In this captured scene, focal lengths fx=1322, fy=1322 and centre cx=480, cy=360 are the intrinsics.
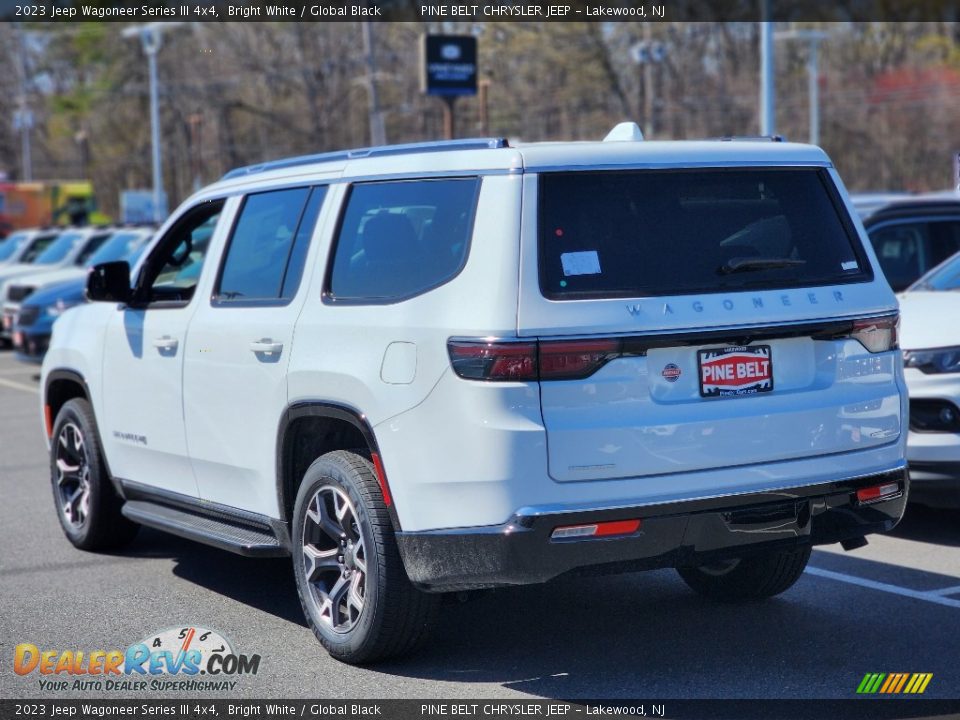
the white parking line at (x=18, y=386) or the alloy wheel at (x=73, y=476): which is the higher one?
the alloy wheel at (x=73, y=476)

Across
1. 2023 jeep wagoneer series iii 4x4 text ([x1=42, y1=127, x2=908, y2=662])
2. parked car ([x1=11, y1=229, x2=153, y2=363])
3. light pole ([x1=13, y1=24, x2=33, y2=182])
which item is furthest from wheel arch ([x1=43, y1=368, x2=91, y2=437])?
light pole ([x1=13, y1=24, x2=33, y2=182])

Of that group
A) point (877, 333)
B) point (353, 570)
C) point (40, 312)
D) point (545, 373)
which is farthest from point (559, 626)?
point (40, 312)

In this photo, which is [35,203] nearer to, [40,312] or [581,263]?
[40,312]

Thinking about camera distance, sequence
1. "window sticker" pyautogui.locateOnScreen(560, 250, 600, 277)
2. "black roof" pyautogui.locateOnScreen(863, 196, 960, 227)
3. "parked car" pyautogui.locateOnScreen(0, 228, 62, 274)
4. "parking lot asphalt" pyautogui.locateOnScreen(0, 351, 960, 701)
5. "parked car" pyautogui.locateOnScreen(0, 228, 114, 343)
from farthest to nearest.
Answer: "parked car" pyautogui.locateOnScreen(0, 228, 62, 274)
"parked car" pyautogui.locateOnScreen(0, 228, 114, 343)
"black roof" pyautogui.locateOnScreen(863, 196, 960, 227)
"parking lot asphalt" pyautogui.locateOnScreen(0, 351, 960, 701)
"window sticker" pyautogui.locateOnScreen(560, 250, 600, 277)

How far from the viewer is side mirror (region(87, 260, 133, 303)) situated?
260 inches

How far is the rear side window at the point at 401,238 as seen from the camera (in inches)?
188

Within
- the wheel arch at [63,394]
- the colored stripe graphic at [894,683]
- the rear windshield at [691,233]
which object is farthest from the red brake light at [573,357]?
the wheel arch at [63,394]

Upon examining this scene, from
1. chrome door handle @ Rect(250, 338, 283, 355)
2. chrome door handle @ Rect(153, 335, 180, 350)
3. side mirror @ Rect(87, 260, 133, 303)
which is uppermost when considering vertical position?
side mirror @ Rect(87, 260, 133, 303)

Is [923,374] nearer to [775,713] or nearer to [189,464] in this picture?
[775,713]

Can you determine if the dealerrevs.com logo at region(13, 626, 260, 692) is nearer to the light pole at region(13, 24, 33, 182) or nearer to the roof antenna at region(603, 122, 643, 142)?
the roof antenna at region(603, 122, 643, 142)

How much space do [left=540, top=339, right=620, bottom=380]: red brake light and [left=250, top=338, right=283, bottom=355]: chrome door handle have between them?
54.7 inches

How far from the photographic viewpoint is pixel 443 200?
491 centimetres

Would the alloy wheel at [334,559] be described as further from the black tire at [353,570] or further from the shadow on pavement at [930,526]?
the shadow on pavement at [930,526]

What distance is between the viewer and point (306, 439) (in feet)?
17.8
